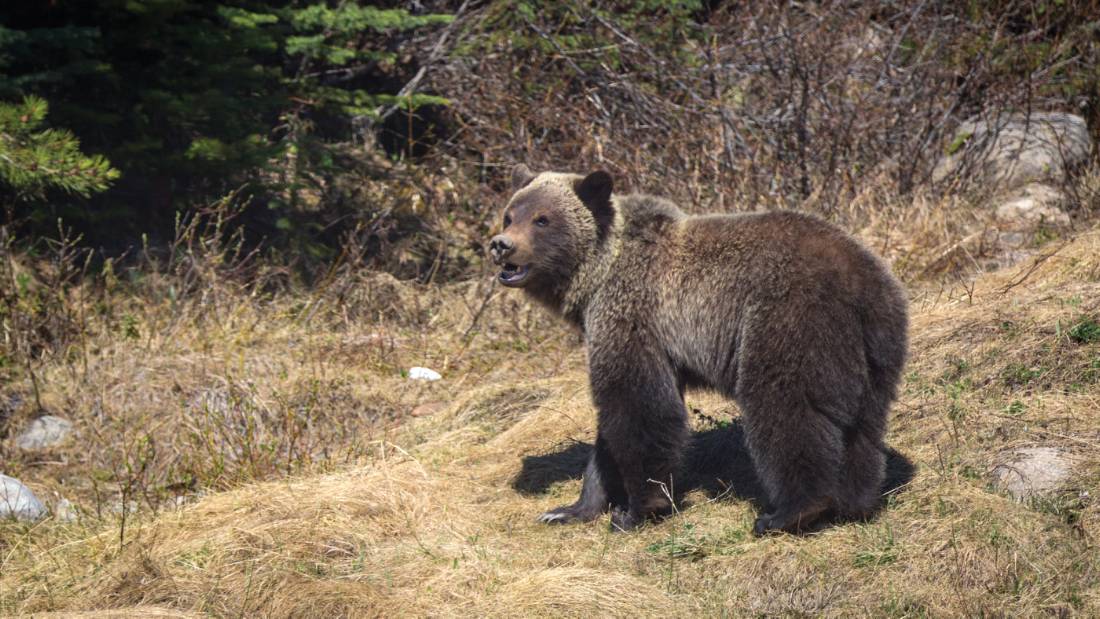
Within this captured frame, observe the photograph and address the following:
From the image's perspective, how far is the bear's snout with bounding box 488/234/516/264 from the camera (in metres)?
5.61

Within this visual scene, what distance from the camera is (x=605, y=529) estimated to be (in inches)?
214

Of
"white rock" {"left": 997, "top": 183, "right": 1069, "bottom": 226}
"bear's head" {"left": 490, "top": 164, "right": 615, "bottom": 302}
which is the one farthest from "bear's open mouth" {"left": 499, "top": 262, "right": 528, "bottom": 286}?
"white rock" {"left": 997, "top": 183, "right": 1069, "bottom": 226}

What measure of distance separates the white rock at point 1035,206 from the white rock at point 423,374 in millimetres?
5166

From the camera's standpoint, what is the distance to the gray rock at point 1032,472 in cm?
491

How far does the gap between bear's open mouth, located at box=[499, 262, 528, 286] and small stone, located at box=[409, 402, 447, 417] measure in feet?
8.16

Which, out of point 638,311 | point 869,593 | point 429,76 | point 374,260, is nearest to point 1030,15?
point 429,76

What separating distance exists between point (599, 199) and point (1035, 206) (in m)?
5.74

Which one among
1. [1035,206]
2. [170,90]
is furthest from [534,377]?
[1035,206]

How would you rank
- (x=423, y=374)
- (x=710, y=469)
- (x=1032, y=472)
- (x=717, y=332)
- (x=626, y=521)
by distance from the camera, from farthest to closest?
1. (x=423, y=374)
2. (x=710, y=469)
3. (x=626, y=521)
4. (x=717, y=332)
5. (x=1032, y=472)

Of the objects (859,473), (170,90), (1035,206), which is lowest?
(859,473)

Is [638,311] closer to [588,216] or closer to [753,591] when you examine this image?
[588,216]

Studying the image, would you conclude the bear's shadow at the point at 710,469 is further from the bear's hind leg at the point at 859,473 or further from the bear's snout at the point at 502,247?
the bear's snout at the point at 502,247

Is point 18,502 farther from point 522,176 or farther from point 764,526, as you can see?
point 764,526

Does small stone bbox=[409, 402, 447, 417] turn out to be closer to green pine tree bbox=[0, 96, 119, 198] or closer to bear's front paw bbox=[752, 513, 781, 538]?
green pine tree bbox=[0, 96, 119, 198]
